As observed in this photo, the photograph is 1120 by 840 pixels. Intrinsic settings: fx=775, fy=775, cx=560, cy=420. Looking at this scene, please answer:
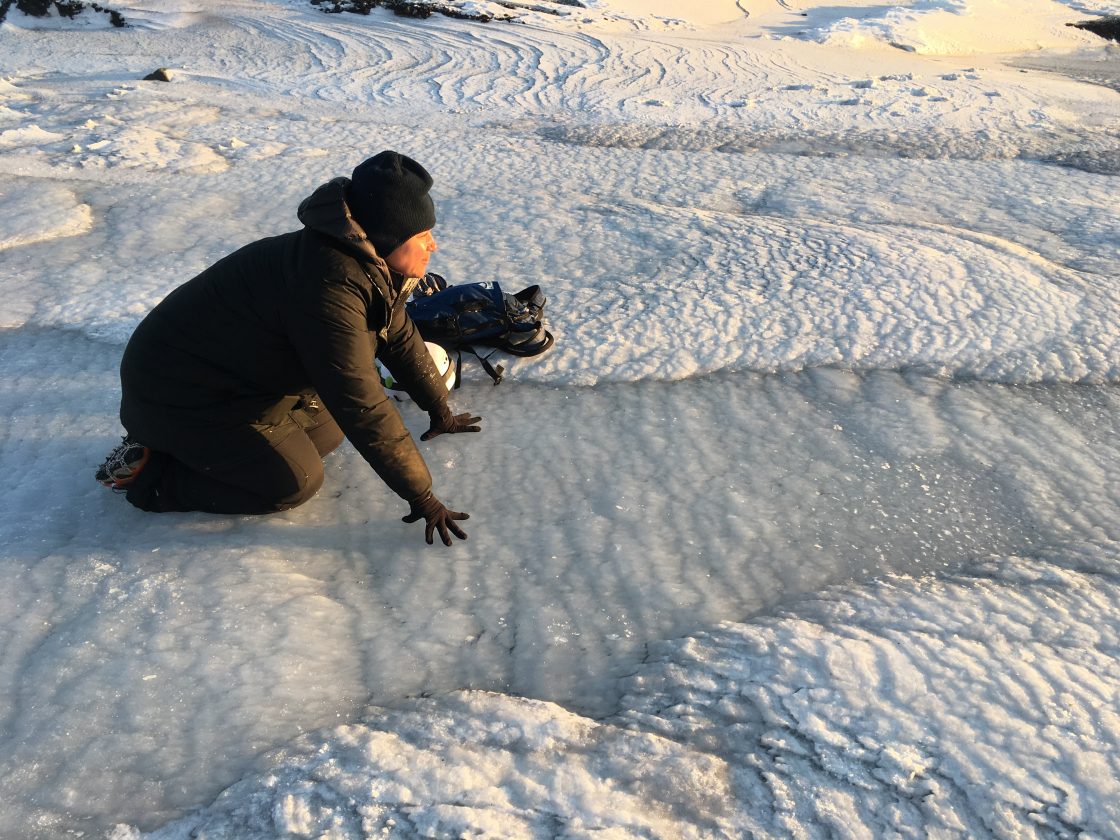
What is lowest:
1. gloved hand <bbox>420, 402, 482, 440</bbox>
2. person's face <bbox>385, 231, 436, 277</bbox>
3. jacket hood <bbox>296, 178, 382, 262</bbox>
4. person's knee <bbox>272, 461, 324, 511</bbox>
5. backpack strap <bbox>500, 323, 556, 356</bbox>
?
person's knee <bbox>272, 461, 324, 511</bbox>

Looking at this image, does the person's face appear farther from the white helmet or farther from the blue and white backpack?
the blue and white backpack

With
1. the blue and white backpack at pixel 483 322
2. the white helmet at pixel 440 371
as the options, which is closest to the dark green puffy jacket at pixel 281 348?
the white helmet at pixel 440 371

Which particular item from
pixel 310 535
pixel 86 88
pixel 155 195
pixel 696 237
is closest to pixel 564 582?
pixel 310 535

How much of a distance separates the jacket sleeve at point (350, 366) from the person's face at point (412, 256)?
0.30 ft

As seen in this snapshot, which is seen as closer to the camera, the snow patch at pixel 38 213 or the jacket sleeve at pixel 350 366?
the jacket sleeve at pixel 350 366

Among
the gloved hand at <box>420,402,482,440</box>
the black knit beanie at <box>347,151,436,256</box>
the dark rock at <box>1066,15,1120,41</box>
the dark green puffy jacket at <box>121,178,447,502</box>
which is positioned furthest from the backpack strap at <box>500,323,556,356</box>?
the dark rock at <box>1066,15,1120,41</box>

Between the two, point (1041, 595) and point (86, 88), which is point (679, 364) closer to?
point (1041, 595)

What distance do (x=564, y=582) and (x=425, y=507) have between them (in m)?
0.40

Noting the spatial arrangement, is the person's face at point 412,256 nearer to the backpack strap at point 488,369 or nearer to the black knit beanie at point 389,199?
the black knit beanie at point 389,199

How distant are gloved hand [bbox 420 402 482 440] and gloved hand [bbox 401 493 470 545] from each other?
1.44 feet

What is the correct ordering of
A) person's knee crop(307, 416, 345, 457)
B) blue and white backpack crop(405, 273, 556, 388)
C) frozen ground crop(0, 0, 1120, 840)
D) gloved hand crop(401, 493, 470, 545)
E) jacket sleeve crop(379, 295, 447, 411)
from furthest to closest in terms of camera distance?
blue and white backpack crop(405, 273, 556, 388) < person's knee crop(307, 416, 345, 457) < jacket sleeve crop(379, 295, 447, 411) < gloved hand crop(401, 493, 470, 545) < frozen ground crop(0, 0, 1120, 840)

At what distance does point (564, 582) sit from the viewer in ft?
6.46

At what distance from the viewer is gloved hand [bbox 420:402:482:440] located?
241 centimetres

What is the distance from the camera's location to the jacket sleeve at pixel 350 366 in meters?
1.75
